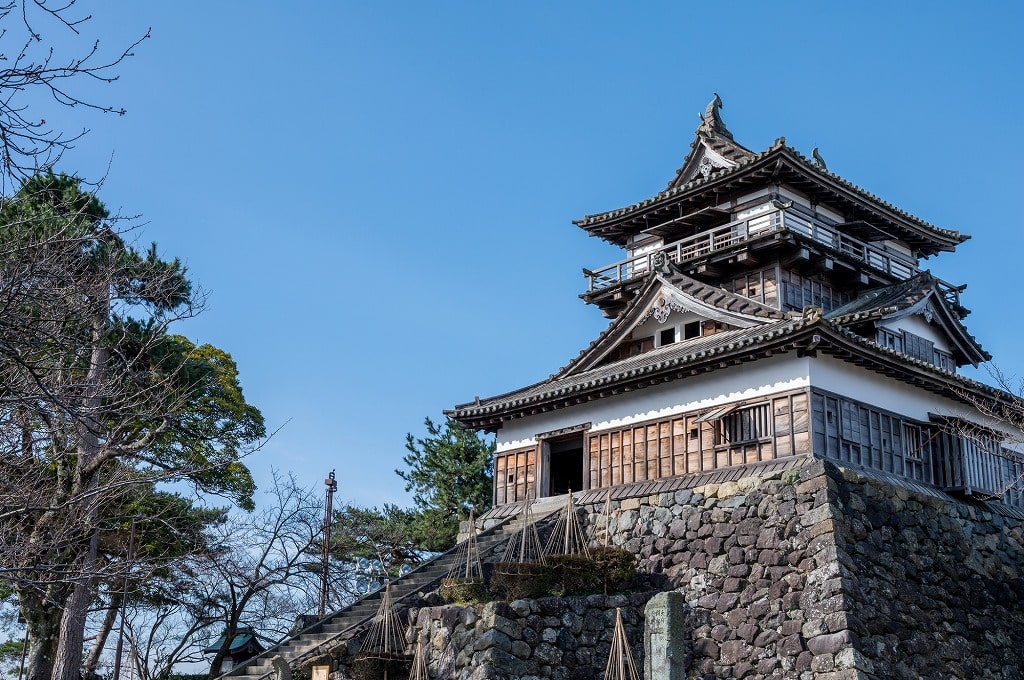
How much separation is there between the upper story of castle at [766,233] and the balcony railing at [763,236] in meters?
0.04

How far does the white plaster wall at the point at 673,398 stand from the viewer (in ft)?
65.5

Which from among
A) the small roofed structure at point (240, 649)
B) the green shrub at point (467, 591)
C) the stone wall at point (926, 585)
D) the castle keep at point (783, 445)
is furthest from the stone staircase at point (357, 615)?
the small roofed structure at point (240, 649)

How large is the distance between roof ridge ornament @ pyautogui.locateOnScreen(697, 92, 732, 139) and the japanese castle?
0.30 ft

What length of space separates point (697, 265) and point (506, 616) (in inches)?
473

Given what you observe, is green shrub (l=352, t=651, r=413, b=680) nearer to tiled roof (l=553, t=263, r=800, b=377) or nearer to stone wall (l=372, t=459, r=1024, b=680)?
stone wall (l=372, t=459, r=1024, b=680)

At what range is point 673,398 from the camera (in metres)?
21.8

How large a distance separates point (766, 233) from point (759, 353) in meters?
5.46

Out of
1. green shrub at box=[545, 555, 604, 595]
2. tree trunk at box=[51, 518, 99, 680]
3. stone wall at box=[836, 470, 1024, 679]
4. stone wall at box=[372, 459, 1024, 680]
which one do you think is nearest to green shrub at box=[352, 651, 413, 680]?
stone wall at box=[372, 459, 1024, 680]

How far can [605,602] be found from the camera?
18.2 metres

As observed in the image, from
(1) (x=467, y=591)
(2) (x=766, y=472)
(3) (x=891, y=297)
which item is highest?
(3) (x=891, y=297)

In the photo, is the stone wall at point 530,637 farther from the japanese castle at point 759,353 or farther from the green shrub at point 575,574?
the japanese castle at point 759,353

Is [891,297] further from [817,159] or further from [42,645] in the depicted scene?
[42,645]

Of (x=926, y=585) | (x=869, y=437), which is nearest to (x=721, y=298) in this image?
(x=869, y=437)

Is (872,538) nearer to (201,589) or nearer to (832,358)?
(832,358)
